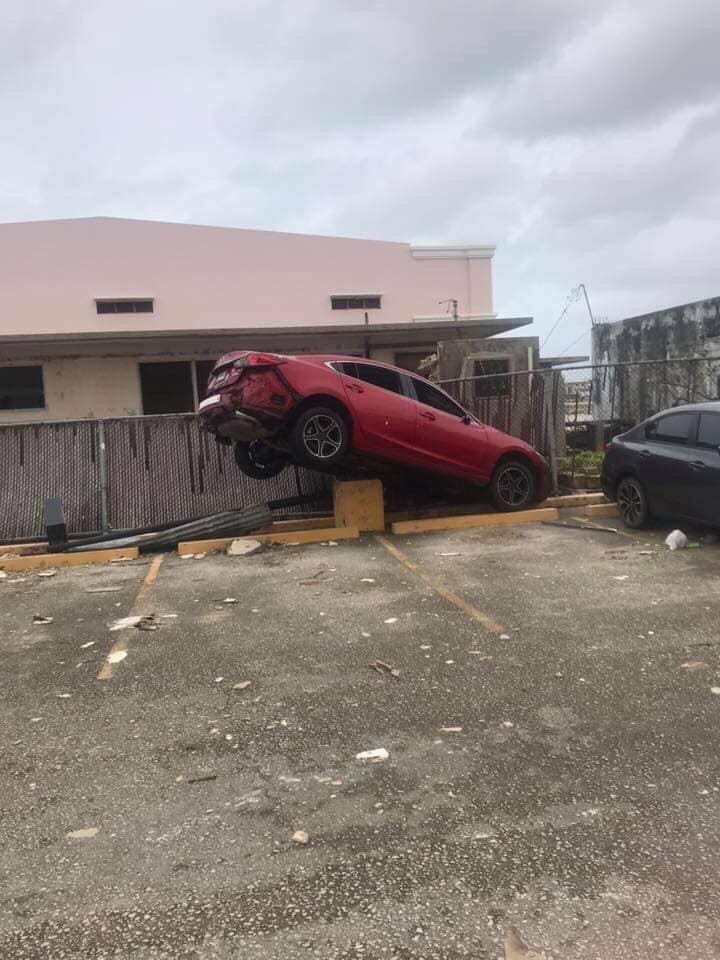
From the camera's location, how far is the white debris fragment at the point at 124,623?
20.0ft

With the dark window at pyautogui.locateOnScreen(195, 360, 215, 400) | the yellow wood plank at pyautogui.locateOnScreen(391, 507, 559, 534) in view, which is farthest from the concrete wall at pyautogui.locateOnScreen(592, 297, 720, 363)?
the dark window at pyautogui.locateOnScreen(195, 360, 215, 400)

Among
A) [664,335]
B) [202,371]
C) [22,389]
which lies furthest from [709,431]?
[22,389]

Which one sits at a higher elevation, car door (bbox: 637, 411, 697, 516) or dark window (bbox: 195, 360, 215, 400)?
dark window (bbox: 195, 360, 215, 400)

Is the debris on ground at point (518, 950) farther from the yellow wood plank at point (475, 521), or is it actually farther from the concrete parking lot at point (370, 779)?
the yellow wood plank at point (475, 521)

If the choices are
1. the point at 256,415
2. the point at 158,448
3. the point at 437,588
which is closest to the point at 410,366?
the point at 158,448

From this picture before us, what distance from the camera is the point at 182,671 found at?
4957 millimetres

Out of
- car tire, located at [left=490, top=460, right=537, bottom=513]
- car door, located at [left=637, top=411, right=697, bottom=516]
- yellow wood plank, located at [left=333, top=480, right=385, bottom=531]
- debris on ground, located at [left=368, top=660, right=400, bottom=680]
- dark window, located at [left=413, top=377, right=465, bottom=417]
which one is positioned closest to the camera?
debris on ground, located at [left=368, top=660, right=400, bottom=680]

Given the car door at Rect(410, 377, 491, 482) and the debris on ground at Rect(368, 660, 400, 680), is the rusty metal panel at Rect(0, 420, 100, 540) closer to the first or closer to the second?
the car door at Rect(410, 377, 491, 482)

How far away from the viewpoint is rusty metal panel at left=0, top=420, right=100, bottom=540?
403 inches

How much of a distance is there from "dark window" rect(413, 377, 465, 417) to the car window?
2.53m

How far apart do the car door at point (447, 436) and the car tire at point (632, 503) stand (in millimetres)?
1839

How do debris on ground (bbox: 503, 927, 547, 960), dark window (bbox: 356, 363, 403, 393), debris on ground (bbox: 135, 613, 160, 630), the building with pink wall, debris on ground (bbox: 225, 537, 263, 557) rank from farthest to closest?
1. the building with pink wall
2. dark window (bbox: 356, 363, 403, 393)
3. debris on ground (bbox: 225, 537, 263, 557)
4. debris on ground (bbox: 135, 613, 160, 630)
5. debris on ground (bbox: 503, 927, 547, 960)

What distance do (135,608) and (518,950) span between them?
5157 millimetres

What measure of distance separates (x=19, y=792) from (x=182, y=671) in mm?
1598
